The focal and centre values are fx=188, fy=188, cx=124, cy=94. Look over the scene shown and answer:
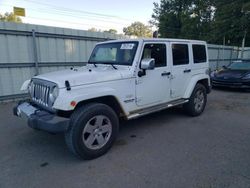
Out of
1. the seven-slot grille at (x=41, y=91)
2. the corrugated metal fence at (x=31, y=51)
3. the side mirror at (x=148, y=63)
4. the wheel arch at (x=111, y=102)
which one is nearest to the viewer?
the seven-slot grille at (x=41, y=91)

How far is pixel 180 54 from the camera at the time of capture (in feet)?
14.5

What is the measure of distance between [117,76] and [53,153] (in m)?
1.70

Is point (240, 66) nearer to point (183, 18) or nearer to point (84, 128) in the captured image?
point (84, 128)

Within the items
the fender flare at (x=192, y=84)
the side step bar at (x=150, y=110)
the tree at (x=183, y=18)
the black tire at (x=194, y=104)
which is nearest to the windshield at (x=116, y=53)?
the side step bar at (x=150, y=110)

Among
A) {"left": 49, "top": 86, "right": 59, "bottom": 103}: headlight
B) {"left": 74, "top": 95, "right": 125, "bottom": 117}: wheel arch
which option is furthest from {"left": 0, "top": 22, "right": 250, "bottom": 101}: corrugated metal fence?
{"left": 74, "top": 95, "right": 125, "bottom": 117}: wheel arch

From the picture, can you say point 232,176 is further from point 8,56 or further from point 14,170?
point 8,56

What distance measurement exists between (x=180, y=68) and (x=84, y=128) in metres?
2.71

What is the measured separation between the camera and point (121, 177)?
8.26ft

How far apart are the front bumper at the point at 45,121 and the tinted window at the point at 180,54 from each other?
9.19 feet

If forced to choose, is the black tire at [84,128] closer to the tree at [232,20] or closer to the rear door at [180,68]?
the rear door at [180,68]

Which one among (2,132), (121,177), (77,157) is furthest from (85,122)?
(2,132)

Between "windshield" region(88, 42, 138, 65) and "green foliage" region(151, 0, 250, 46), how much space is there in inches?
603

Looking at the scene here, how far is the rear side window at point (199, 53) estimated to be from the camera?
486 cm

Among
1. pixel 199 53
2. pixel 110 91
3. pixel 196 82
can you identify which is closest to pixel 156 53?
pixel 110 91
